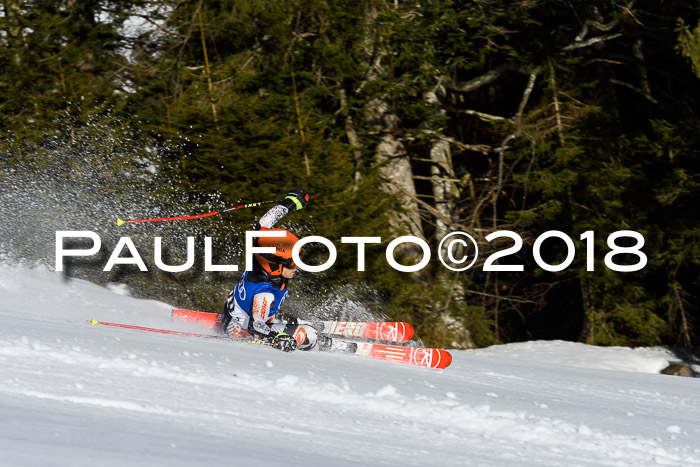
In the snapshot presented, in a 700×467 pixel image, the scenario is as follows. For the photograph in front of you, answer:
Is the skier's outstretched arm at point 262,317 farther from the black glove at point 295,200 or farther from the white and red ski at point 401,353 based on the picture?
the black glove at point 295,200

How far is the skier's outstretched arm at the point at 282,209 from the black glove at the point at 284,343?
1014 millimetres

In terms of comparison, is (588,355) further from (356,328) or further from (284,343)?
(284,343)

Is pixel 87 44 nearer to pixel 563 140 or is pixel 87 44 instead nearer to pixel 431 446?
pixel 563 140

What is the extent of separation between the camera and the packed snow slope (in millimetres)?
3059

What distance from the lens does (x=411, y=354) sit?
7.67 meters

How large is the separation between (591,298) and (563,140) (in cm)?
271

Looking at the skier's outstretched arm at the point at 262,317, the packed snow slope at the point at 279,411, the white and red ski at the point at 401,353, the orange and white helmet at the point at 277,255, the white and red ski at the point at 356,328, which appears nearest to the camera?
the packed snow slope at the point at 279,411

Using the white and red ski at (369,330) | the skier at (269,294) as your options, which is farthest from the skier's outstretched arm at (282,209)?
the white and red ski at (369,330)

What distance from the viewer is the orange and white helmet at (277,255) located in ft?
23.3

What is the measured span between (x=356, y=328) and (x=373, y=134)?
517 centimetres

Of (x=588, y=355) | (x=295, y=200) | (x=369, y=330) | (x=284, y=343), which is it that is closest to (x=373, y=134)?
(x=588, y=355)

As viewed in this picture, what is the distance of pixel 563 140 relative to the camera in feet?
43.4

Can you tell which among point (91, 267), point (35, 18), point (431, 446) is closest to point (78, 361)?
point (431, 446)

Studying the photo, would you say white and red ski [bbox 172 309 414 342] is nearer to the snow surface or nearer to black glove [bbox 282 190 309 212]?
black glove [bbox 282 190 309 212]
